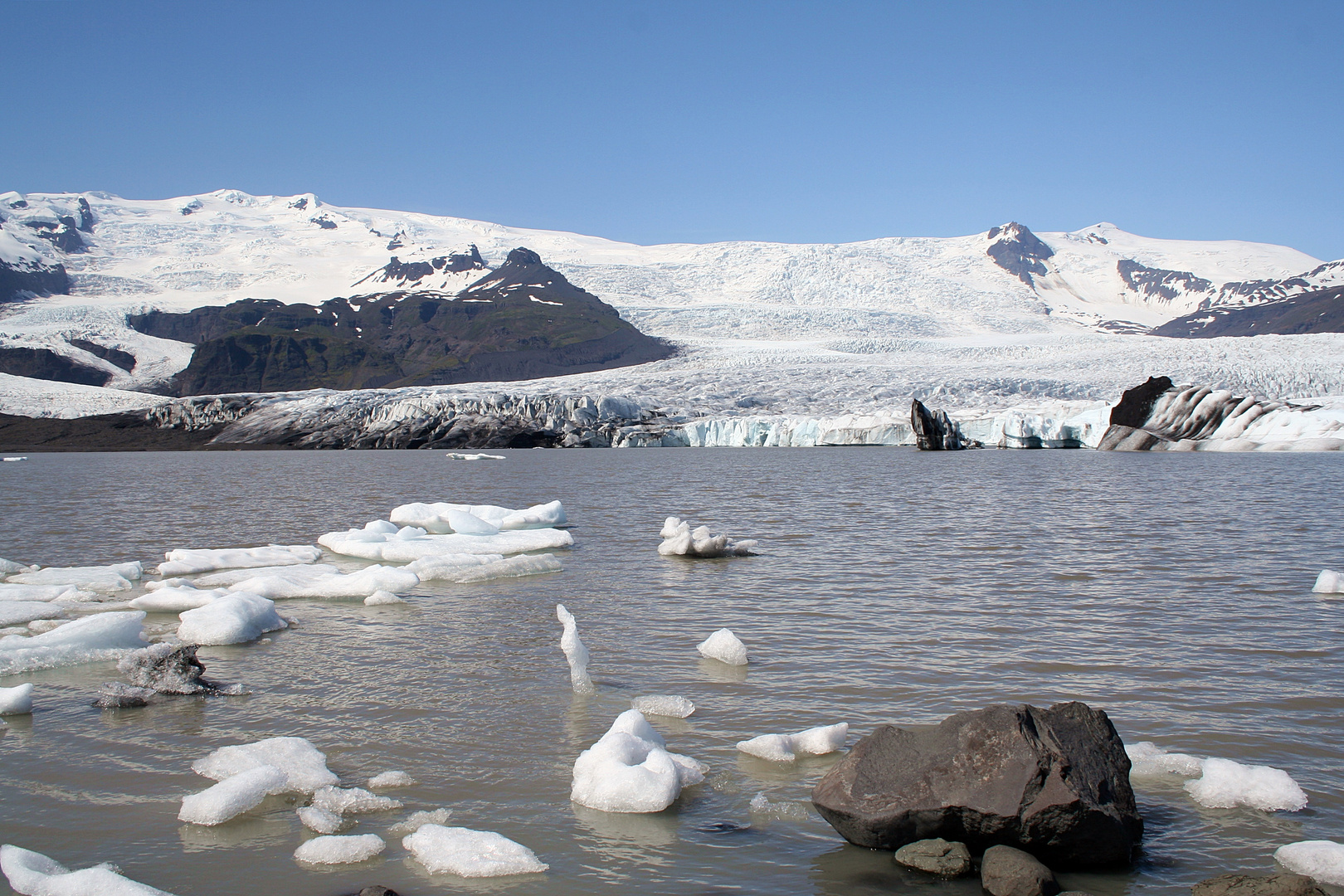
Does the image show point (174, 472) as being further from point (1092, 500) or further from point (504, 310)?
point (504, 310)

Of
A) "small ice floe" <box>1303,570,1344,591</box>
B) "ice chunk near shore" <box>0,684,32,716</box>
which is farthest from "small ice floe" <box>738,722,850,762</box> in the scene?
"small ice floe" <box>1303,570,1344,591</box>

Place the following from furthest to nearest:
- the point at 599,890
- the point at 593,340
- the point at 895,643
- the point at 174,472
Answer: the point at 593,340
the point at 174,472
the point at 895,643
the point at 599,890

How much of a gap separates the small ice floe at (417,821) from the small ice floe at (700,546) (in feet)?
23.8

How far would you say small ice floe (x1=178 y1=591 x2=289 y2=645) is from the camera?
279 inches

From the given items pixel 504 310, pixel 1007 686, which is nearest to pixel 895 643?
pixel 1007 686

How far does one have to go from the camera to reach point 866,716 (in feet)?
16.9

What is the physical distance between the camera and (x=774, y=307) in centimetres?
7888

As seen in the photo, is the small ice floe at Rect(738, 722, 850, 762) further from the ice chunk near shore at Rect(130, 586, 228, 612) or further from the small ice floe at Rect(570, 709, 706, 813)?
the ice chunk near shore at Rect(130, 586, 228, 612)

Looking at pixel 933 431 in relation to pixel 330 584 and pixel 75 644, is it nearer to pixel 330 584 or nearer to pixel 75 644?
pixel 330 584

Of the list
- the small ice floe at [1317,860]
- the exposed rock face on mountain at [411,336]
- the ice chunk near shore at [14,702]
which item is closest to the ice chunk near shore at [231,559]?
the ice chunk near shore at [14,702]

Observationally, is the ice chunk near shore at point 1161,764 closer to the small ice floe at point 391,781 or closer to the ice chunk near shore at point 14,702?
the small ice floe at point 391,781

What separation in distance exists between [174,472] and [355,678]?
31.1 m

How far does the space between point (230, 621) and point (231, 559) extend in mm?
3880

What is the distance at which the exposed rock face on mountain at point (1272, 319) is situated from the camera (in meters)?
113
